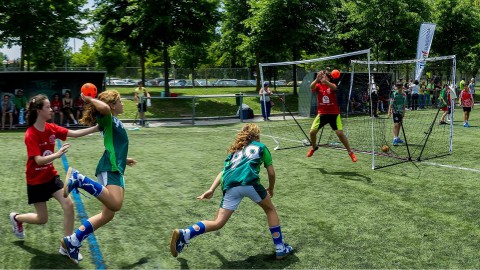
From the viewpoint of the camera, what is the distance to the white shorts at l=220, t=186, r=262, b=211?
4656 millimetres

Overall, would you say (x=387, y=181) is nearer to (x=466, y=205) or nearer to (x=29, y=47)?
(x=466, y=205)

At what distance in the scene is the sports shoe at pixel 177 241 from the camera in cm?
453

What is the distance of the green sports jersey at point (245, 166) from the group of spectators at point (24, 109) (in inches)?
595

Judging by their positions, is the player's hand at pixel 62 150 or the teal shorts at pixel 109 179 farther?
the teal shorts at pixel 109 179

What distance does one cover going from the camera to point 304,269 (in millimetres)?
4590

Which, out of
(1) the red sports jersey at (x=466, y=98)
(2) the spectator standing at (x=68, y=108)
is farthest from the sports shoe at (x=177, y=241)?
(1) the red sports jersey at (x=466, y=98)

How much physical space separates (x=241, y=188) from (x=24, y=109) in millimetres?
16288

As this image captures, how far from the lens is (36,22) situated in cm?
2278

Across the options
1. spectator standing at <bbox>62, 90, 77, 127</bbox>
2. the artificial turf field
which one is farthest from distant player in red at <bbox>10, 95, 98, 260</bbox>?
spectator standing at <bbox>62, 90, 77, 127</bbox>

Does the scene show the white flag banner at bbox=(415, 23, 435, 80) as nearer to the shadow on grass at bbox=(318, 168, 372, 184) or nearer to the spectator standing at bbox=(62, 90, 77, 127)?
the shadow on grass at bbox=(318, 168, 372, 184)

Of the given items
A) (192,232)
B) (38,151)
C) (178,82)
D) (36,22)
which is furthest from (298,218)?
(178,82)

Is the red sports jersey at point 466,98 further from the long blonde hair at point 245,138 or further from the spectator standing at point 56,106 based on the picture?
the spectator standing at point 56,106

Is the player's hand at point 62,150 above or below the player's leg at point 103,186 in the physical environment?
above

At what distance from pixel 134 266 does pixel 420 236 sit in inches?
135
